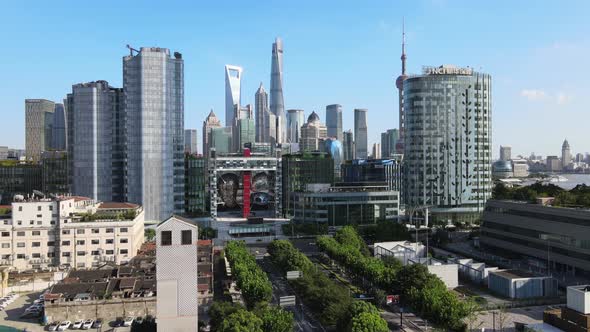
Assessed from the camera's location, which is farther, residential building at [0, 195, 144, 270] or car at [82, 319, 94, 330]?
residential building at [0, 195, 144, 270]

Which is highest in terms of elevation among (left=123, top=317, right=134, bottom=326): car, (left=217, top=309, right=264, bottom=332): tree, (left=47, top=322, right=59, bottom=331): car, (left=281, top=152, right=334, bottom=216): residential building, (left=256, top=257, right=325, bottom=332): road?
(left=281, top=152, right=334, bottom=216): residential building

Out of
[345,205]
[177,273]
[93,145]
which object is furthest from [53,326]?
[345,205]

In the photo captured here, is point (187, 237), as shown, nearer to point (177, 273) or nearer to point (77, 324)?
point (177, 273)

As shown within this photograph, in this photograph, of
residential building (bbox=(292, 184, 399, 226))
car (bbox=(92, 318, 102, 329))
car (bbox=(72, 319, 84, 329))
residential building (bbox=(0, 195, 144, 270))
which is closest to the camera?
car (bbox=(72, 319, 84, 329))

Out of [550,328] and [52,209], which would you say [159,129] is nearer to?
[52,209]

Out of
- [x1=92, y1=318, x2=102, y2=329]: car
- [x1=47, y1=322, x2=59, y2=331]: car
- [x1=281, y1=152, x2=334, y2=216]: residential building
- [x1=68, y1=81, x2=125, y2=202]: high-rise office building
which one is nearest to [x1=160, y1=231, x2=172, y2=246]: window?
[x1=92, y1=318, x2=102, y2=329]: car

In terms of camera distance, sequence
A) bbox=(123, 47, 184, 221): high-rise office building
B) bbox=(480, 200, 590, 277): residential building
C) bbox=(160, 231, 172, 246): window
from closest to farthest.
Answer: bbox=(160, 231, 172, 246): window
bbox=(480, 200, 590, 277): residential building
bbox=(123, 47, 184, 221): high-rise office building

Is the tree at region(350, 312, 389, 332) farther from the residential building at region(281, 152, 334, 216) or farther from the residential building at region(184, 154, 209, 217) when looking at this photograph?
the residential building at region(281, 152, 334, 216)
